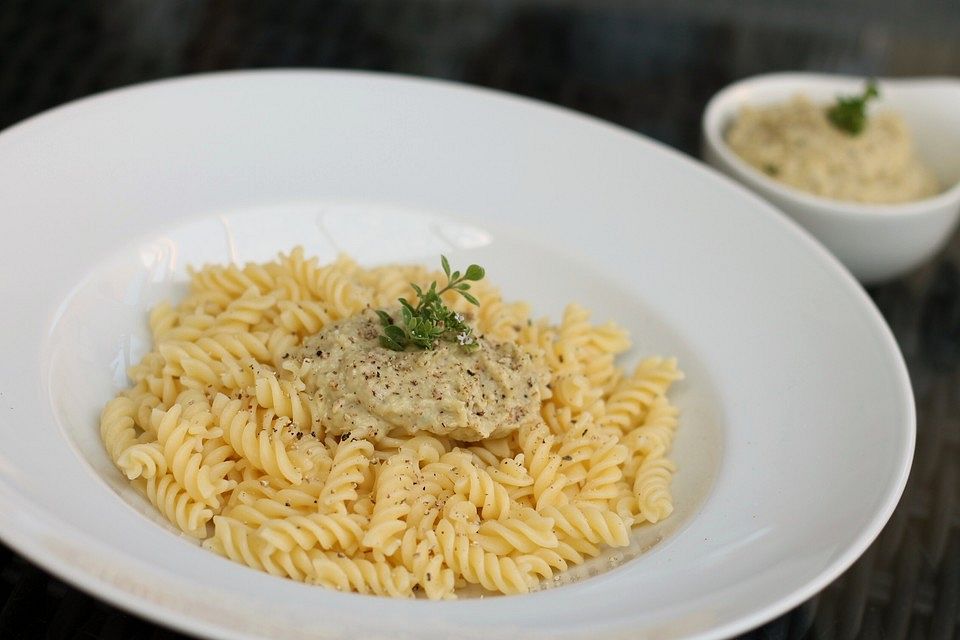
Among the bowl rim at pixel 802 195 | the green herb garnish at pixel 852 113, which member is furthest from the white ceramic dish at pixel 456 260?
the green herb garnish at pixel 852 113

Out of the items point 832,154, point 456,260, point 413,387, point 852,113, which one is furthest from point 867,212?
point 413,387

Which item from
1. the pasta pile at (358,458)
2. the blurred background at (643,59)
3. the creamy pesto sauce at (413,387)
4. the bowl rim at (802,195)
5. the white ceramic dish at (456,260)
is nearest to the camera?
the white ceramic dish at (456,260)

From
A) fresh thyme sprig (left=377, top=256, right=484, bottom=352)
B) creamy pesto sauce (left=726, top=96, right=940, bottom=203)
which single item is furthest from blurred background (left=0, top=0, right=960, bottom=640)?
fresh thyme sprig (left=377, top=256, right=484, bottom=352)

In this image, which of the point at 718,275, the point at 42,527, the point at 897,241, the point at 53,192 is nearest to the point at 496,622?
the point at 42,527

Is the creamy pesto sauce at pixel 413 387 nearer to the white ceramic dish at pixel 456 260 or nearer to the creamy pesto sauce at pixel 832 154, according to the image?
the white ceramic dish at pixel 456 260

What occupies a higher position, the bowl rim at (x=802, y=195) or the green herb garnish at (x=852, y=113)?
the green herb garnish at (x=852, y=113)

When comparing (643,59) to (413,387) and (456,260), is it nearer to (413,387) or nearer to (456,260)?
(456,260)
